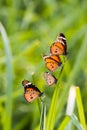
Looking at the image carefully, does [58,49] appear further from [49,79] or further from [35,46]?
[35,46]

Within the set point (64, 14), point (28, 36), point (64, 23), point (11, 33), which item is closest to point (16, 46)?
point (28, 36)

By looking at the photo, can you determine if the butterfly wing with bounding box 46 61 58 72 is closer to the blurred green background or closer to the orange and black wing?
the orange and black wing

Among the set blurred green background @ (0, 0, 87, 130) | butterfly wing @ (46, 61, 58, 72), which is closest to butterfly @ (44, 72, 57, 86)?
butterfly wing @ (46, 61, 58, 72)

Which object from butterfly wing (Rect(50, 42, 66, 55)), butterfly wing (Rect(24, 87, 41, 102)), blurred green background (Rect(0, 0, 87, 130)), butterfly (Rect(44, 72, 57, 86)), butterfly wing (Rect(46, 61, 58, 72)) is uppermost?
blurred green background (Rect(0, 0, 87, 130))

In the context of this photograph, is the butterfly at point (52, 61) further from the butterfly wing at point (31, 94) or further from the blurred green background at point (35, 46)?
the blurred green background at point (35, 46)

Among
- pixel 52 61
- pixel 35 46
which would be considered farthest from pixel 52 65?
pixel 35 46

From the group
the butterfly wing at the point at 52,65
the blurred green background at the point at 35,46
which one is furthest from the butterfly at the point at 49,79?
the blurred green background at the point at 35,46

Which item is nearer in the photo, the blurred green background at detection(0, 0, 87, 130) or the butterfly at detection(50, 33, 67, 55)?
the butterfly at detection(50, 33, 67, 55)
